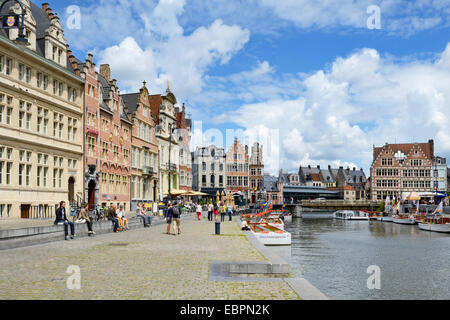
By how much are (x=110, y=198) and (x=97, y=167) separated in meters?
3.96

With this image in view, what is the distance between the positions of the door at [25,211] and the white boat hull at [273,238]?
585 inches

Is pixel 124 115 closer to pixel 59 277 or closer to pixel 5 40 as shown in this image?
pixel 5 40

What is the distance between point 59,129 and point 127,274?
2679 centimetres

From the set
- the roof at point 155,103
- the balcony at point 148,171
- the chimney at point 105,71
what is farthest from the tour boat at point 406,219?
the chimney at point 105,71

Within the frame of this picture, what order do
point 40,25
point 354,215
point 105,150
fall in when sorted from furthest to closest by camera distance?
point 354,215, point 105,150, point 40,25

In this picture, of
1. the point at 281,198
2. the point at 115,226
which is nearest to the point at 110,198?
the point at 115,226

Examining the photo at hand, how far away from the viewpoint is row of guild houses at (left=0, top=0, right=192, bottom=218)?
28000 millimetres

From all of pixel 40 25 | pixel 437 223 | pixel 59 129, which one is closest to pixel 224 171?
pixel 437 223

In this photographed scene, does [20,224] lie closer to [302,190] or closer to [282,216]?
[282,216]

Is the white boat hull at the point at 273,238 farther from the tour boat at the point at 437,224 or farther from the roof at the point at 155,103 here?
the roof at the point at 155,103

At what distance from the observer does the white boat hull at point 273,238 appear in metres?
27.4

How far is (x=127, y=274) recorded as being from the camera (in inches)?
405

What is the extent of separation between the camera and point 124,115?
4800 centimetres

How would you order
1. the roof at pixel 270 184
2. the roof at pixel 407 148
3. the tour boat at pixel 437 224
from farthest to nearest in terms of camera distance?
the roof at pixel 270 184 < the roof at pixel 407 148 < the tour boat at pixel 437 224
